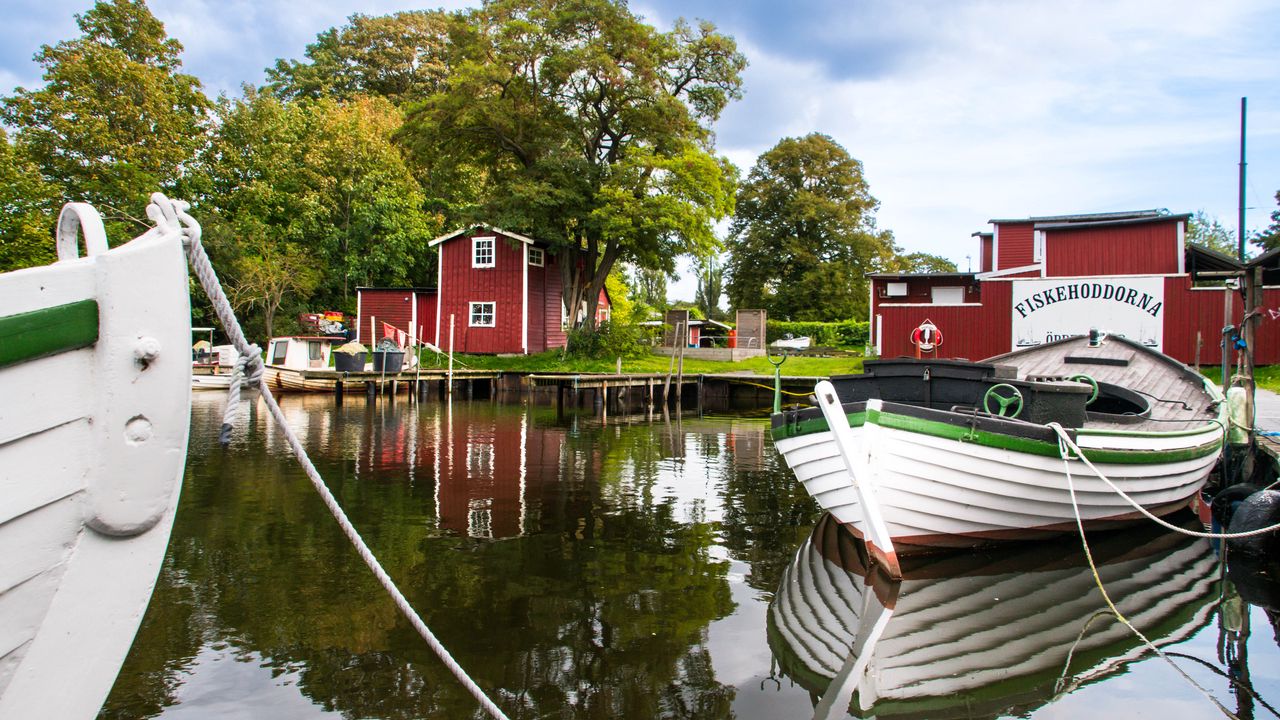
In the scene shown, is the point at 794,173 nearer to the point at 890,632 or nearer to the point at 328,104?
the point at 328,104

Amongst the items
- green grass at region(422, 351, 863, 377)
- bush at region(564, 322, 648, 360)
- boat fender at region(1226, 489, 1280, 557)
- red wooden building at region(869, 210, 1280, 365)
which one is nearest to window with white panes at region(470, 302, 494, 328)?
green grass at region(422, 351, 863, 377)

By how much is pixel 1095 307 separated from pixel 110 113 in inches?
1423

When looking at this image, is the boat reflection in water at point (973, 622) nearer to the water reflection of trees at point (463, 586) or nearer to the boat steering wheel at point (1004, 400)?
the water reflection of trees at point (463, 586)

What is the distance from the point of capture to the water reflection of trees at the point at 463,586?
4.34 m

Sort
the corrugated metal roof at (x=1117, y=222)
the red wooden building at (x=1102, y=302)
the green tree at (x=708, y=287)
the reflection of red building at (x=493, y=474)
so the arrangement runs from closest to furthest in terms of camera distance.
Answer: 1. the reflection of red building at (x=493, y=474)
2. the red wooden building at (x=1102, y=302)
3. the corrugated metal roof at (x=1117, y=222)
4. the green tree at (x=708, y=287)

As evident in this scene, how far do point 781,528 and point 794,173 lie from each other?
4329 centimetres

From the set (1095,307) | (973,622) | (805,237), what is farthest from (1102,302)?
(805,237)

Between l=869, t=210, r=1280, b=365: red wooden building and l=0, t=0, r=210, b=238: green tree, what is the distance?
2936cm

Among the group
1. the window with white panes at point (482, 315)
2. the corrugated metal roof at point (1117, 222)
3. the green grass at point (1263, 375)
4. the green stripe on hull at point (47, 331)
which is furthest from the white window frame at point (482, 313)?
the green stripe on hull at point (47, 331)

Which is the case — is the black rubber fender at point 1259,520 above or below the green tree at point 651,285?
below

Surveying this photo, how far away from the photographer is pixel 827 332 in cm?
4197

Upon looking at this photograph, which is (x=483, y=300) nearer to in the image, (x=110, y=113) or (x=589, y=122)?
(x=589, y=122)

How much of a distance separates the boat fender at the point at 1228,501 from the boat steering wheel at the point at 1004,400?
3.08 meters

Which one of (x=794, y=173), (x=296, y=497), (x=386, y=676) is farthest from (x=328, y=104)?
(x=386, y=676)
